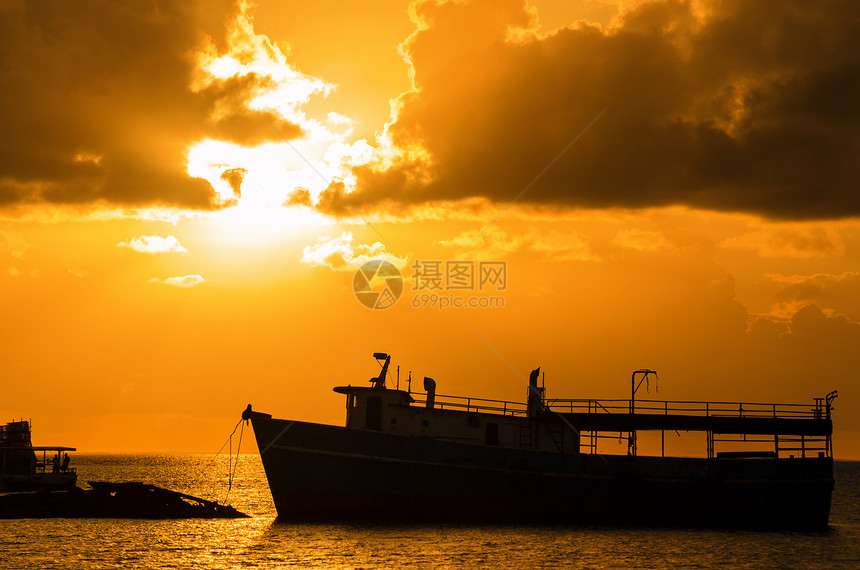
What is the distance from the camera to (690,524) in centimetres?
4688

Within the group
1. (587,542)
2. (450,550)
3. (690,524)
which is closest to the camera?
(450,550)

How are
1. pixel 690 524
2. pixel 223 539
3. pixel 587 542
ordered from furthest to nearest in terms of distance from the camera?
pixel 690 524, pixel 223 539, pixel 587 542

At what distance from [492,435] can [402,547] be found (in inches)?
367

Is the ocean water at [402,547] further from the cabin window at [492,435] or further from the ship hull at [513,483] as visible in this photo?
the cabin window at [492,435]

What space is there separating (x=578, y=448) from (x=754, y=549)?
10394 millimetres

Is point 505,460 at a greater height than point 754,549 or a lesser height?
greater

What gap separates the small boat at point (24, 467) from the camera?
170 feet

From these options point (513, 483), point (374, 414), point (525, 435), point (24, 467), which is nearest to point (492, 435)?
→ point (525, 435)

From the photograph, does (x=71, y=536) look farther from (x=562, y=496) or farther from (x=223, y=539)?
(x=562, y=496)

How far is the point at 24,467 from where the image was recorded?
55750 millimetres

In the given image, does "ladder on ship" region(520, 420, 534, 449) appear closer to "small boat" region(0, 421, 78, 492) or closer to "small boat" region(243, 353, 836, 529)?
"small boat" region(243, 353, 836, 529)

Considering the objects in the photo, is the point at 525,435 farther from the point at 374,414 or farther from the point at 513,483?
the point at 374,414

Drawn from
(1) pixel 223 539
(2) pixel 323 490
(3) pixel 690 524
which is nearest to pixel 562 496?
(3) pixel 690 524

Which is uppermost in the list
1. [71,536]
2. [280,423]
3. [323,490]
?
[280,423]
